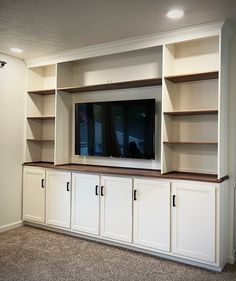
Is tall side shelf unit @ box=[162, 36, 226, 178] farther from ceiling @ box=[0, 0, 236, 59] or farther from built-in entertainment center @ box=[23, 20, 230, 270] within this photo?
ceiling @ box=[0, 0, 236, 59]

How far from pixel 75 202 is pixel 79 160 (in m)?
0.75

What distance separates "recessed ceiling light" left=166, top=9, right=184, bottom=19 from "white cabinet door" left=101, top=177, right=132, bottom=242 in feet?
6.18

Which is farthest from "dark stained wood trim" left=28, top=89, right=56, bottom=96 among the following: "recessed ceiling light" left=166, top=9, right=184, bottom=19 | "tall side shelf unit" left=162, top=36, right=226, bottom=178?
"recessed ceiling light" left=166, top=9, right=184, bottom=19

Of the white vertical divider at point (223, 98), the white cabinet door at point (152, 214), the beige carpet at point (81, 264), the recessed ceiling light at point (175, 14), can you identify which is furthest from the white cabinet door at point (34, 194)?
the recessed ceiling light at point (175, 14)

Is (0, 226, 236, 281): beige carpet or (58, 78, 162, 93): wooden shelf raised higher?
(58, 78, 162, 93): wooden shelf

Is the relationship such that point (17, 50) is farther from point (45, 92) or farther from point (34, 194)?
point (34, 194)

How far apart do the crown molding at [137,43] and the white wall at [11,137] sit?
1.30 ft

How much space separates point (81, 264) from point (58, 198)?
1201mm

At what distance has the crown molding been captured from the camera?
3112 millimetres

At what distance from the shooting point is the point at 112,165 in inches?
164

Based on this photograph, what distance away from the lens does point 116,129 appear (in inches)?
156

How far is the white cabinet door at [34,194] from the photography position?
14.1 ft

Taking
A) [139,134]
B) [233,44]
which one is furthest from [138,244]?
[233,44]

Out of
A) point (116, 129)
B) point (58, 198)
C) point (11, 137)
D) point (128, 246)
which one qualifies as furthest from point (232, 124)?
point (11, 137)
